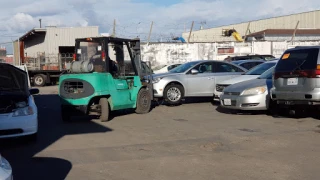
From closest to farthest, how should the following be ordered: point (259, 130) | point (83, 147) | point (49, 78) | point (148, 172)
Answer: point (148, 172)
point (83, 147)
point (259, 130)
point (49, 78)

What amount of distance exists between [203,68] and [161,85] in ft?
6.22

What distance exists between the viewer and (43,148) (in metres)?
8.77

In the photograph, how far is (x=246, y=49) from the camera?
37500 mm

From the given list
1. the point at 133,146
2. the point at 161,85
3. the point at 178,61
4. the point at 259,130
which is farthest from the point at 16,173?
the point at 178,61

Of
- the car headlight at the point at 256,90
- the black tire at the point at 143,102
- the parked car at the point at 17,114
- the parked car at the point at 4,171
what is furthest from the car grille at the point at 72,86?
the parked car at the point at 4,171

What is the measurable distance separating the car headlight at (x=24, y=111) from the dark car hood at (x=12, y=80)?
0.63 meters

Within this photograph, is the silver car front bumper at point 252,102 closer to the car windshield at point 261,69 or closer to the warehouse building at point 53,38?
the car windshield at point 261,69

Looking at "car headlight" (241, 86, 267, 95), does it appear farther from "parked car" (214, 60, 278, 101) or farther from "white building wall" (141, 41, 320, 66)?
"white building wall" (141, 41, 320, 66)

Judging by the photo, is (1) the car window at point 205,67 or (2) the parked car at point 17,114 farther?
(1) the car window at point 205,67

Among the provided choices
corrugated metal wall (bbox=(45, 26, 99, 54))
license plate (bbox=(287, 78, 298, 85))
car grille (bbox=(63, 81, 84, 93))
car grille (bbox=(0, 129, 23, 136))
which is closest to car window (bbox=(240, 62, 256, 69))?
license plate (bbox=(287, 78, 298, 85))

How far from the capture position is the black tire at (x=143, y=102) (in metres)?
13.7

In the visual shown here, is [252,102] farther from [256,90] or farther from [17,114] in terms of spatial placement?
[17,114]

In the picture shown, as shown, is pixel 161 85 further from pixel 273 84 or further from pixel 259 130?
pixel 259 130

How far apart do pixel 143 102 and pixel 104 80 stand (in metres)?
1.97
